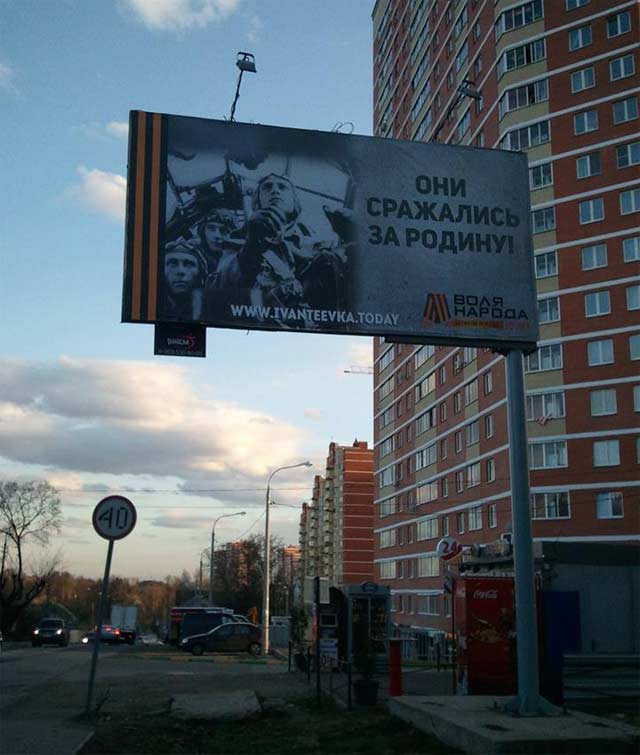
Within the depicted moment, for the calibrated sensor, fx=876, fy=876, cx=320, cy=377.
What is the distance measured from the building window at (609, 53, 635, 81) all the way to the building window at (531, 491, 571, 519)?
1024 inches

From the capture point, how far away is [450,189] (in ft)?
47.4

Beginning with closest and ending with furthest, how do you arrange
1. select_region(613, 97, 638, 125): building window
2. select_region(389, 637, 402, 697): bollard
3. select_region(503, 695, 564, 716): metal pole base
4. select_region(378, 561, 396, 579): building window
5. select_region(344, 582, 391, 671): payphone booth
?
select_region(503, 695, 564, 716): metal pole base < select_region(389, 637, 402, 697): bollard < select_region(344, 582, 391, 671): payphone booth < select_region(613, 97, 638, 125): building window < select_region(378, 561, 396, 579): building window

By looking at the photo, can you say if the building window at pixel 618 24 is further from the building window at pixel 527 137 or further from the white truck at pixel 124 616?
the white truck at pixel 124 616

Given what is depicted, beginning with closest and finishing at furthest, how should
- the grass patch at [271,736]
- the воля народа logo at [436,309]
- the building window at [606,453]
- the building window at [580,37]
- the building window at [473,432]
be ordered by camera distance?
the grass patch at [271,736]
the воля народа logo at [436,309]
the building window at [606,453]
the building window at [580,37]
the building window at [473,432]

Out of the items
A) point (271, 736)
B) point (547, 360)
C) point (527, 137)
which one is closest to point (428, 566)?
point (547, 360)

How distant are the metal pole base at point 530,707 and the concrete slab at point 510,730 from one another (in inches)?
6.2

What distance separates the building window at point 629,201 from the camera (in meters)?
52.5

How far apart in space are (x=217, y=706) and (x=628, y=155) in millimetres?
48142

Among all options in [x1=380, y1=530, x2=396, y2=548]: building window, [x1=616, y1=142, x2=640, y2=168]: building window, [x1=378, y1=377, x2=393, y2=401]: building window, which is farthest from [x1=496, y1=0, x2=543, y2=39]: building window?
[x1=380, y1=530, x2=396, y2=548]: building window

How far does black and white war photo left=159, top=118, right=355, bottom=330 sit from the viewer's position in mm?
13281

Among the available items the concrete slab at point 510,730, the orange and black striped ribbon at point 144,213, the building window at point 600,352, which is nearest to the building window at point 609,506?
the building window at point 600,352

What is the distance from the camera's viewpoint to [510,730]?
10070mm

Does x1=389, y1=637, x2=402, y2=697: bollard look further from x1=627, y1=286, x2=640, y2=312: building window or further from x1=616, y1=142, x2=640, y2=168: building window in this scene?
x1=616, y1=142, x2=640, y2=168: building window

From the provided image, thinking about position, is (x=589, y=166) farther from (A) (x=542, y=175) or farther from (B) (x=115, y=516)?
(B) (x=115, y=516)
